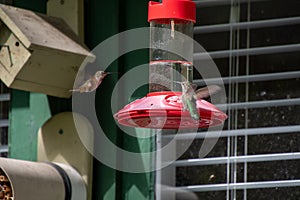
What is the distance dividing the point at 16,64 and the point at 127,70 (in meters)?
0.51

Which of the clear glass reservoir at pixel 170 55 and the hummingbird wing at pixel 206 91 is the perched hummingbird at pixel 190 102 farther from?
the clear glass reservoir at pixel 170 55

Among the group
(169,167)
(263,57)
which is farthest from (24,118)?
(263,57)

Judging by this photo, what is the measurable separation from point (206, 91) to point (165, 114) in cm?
61

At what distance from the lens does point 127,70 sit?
512cm

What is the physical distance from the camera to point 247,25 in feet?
16.4

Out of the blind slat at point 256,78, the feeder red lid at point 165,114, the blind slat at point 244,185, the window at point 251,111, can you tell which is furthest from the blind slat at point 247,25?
the feeder red lid at point 165,114

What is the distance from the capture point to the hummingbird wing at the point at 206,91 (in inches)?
168

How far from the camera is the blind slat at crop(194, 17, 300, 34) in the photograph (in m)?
4.92

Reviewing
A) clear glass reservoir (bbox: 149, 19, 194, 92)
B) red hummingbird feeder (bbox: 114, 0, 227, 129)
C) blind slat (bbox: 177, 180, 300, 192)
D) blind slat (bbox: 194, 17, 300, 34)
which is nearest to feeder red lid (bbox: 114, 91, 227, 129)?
red hummingbird feeder (bbox: 114, 0, 227, 129)

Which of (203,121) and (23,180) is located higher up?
(203,121)

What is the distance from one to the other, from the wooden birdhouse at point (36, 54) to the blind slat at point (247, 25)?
44 cm

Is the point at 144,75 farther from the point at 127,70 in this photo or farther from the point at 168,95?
the point at 168,95

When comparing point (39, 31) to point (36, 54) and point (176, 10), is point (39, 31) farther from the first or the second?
point (176, 10)

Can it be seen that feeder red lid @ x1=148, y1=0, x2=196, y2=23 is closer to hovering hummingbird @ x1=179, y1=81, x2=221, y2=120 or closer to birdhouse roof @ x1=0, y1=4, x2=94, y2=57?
hovering hummingbird @ x1=179, y1=81, x2=221, y2=120
